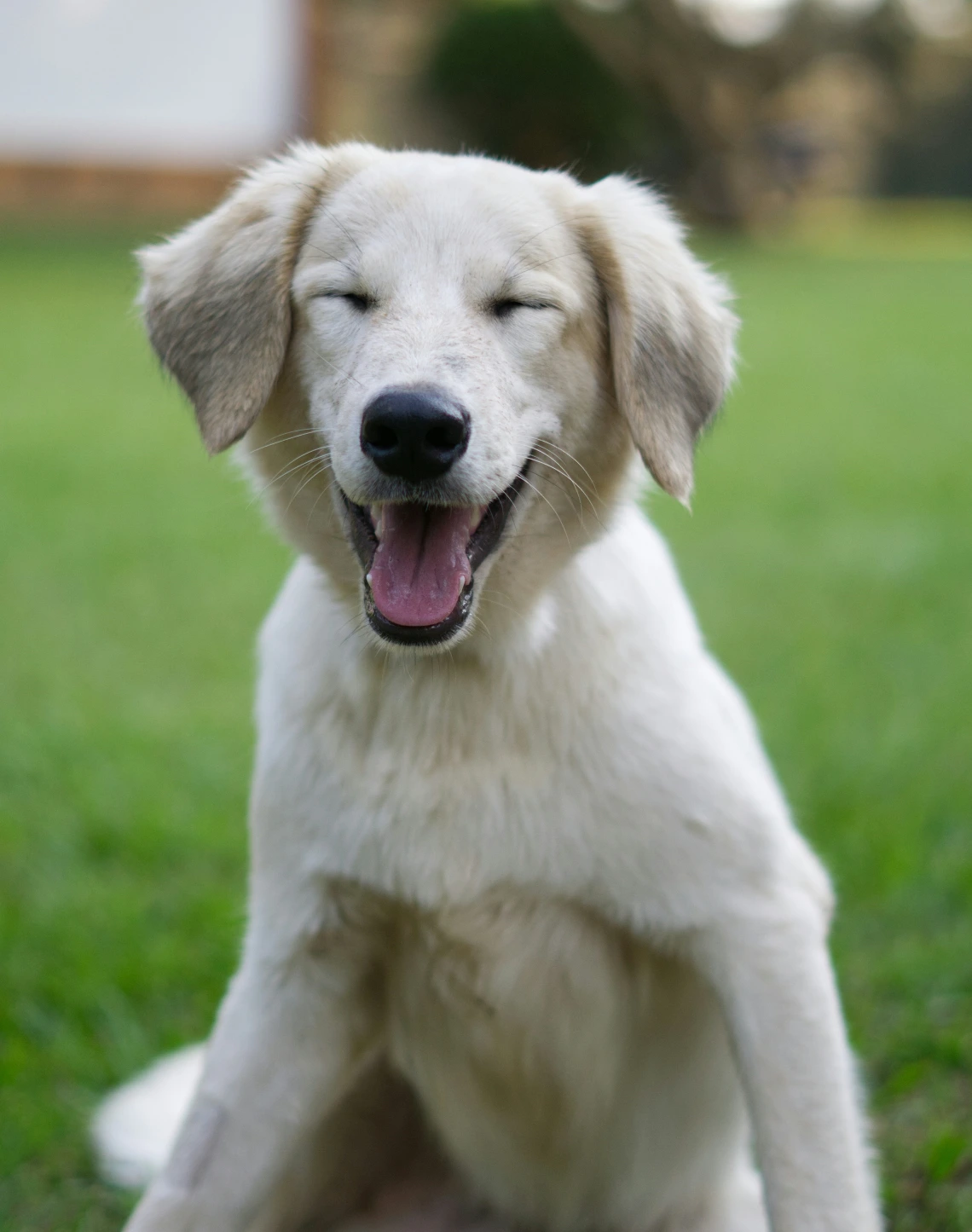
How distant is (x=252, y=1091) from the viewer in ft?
8.02

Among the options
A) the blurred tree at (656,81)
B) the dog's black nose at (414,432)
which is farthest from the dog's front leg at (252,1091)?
the blurred tree at (656,81)

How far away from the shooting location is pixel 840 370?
1176 cm

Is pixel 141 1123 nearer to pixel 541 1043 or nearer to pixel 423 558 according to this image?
pixel 541 1043

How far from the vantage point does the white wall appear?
1955 centimetres

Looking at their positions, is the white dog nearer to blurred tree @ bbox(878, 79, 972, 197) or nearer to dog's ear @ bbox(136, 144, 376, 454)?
dog's ear @ bbox(136, 144, 376, 454)

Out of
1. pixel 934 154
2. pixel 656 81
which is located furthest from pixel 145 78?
pixel 934 154

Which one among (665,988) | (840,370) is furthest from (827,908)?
Result: (840,370)

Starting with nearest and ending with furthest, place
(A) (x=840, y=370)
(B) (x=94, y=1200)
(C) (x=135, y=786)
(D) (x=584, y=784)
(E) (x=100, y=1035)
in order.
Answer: (D) (x=584, y=784), (B) (x=94, y=1200), (E) (x=100, y=1035), (C) (x=135, y=786), (A) (x=840, y=370)

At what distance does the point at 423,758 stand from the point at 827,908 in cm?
70

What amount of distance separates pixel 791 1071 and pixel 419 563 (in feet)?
2.98

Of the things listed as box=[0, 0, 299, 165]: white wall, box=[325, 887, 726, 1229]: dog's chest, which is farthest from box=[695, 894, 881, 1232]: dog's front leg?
box=[0, 0, 299, 165]: white wall

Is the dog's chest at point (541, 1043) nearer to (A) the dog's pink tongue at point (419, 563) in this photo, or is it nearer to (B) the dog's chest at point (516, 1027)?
(B) the dog's chest at point (516, 1027)

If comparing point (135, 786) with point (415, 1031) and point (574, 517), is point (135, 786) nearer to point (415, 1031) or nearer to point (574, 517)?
point (415, 1031)

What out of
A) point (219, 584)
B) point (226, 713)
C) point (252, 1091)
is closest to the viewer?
point (252, 1091)
